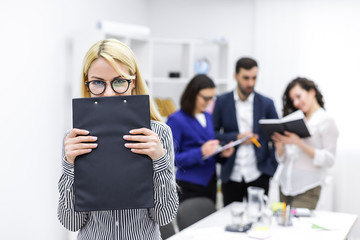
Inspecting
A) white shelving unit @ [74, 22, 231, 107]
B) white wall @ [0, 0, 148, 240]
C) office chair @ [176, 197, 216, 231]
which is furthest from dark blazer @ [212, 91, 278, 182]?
white wall @ [0, 0, 148, 240]

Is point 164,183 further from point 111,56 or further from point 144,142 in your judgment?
point 111,56

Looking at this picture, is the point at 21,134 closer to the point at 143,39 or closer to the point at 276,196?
the point at 143,39

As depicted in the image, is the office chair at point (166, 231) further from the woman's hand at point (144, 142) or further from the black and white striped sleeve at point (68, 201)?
the woman's hand at point (144, 142)

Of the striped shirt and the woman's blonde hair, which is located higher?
the woman's blonde hair

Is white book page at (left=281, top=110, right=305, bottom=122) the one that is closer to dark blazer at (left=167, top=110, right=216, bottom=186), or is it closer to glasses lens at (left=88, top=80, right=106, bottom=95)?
dark blazer at (left=167, top=110, right=216, bottom=186)

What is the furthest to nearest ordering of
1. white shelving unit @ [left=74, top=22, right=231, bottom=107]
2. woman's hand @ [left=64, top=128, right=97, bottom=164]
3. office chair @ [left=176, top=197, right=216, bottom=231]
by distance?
white shelving unit @ [left=74, top=22, right=231, bottom=107] → office chair @ [left=176, top=197, right=216, bottom=231] → woman's hand @ [left=64, top=128, right=97, bottom=164]

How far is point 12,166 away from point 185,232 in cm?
158

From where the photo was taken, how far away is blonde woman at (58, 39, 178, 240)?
125cm

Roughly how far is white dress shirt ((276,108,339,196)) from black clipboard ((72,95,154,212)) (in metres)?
2.16

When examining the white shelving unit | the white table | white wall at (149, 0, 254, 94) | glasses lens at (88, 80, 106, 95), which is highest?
white wall at (149, 0, 254, 94)

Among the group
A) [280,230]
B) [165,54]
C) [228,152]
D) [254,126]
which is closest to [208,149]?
[228,152]

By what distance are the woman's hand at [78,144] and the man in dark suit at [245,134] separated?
7.46 feet

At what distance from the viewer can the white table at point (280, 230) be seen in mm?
2410

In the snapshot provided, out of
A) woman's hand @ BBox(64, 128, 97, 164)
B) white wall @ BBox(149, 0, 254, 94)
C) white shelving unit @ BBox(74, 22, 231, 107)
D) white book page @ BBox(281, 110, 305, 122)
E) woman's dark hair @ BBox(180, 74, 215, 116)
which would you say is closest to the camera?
woman's hand @ BBox(64, 128, 97, 164)
